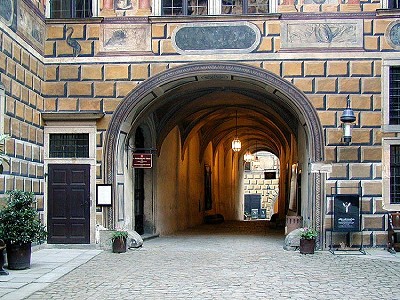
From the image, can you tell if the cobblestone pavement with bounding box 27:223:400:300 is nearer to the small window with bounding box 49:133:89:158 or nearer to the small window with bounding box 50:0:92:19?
the small window with bounding box 49:133:89:158

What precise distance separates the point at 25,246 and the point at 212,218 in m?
15.4

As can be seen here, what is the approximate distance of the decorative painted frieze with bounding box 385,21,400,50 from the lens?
1349 centimetres

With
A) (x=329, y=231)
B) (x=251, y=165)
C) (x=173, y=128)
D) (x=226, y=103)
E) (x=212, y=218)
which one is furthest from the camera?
(x=251, y=165)

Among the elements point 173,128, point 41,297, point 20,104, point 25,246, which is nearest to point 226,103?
point 173,128

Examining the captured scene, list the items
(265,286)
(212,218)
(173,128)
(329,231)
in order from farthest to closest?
1. (212,218)
2. (173,128)
3. (329,231)
4. (265,286)

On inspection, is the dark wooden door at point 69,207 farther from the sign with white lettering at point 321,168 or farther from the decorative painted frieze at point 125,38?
the sign with white lettering at point 321,168

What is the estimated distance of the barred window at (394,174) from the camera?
13.5m

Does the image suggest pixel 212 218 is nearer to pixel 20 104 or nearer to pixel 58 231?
pixel 58 231

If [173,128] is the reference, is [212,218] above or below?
below

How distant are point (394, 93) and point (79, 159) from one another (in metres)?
6.76

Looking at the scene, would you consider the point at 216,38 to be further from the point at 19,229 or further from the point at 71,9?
the point at 19,229

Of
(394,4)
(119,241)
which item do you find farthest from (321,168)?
(119,241)

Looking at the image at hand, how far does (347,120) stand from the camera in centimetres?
1288

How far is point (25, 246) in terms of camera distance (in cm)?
1055
